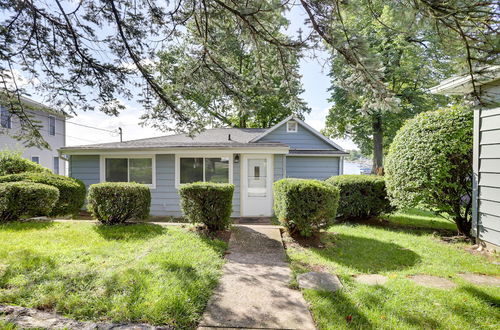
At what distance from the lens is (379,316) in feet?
8.16

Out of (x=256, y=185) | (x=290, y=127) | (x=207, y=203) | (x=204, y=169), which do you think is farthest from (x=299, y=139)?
(x=207, y=203)

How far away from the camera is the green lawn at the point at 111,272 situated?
239cm

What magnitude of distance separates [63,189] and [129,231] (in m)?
3.95

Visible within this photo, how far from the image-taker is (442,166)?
525 cm

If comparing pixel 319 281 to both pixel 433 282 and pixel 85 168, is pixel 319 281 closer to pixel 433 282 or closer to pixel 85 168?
pixel 433 282

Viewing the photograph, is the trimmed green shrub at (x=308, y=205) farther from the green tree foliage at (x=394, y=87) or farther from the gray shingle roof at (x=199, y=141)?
the green tree foliage at (x=394, y=87)

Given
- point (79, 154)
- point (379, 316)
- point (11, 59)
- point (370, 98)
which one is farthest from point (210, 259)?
point (79, 154)

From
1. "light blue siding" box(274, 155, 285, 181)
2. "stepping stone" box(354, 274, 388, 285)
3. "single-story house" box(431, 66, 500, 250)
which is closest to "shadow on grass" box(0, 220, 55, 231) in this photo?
"stepping stone" box(354, 274, 388, 285)

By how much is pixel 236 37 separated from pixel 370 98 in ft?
7.90

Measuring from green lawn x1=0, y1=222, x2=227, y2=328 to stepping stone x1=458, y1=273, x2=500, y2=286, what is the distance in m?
3.75

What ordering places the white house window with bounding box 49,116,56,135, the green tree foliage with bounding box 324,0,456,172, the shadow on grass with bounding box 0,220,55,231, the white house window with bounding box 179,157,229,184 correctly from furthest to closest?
the white house window with bounding box 49,116,56,135 → the green tree foliage with bounding box 324,0,456,172 → the white house window with bounding box 179,157,229,184 → the shadow on grass with bounding box 0,220,55,231

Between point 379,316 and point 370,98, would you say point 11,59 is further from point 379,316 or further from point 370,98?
point 379,316

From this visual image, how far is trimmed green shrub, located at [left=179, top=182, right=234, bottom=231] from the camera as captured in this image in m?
5.09

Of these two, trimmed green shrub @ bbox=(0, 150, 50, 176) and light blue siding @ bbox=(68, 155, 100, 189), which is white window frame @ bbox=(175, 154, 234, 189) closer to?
light blue siding @ bbox=(68, 155, 100, 189)
